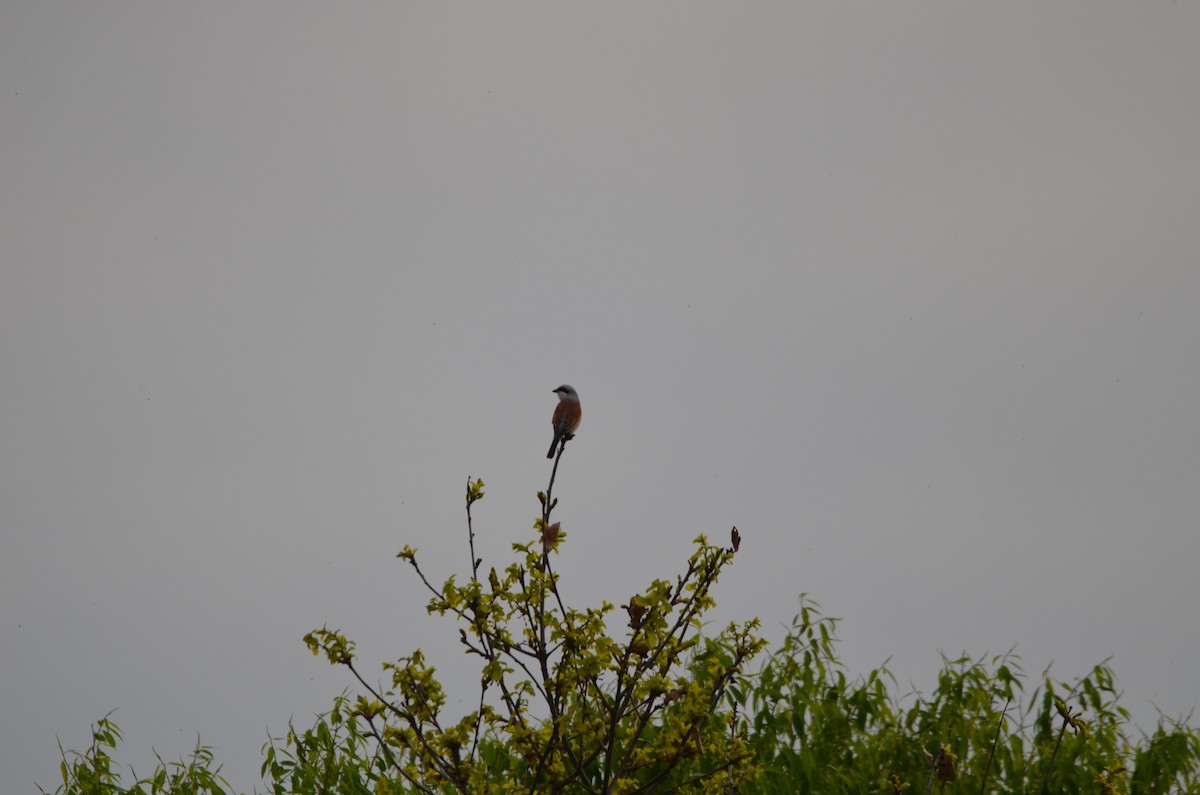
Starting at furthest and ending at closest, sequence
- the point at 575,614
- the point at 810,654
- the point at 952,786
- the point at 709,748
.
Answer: the point at 810,654 < the point at 952,786 < the point at 709,748 < the point at 575,614

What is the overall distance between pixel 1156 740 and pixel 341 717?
15.1 feet

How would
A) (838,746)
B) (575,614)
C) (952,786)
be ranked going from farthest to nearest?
1. (838,746)
2. (952,786)
3. (575,614)

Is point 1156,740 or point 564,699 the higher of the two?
point 1156,740

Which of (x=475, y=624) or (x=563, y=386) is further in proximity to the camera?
(x=563, y=386)

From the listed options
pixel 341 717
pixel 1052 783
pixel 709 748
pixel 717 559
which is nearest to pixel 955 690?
pixel 1052 783

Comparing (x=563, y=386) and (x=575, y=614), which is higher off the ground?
(x=563, y=386)

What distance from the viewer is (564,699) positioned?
4.05 metres

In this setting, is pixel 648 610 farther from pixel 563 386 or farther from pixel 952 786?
pixel 952 786

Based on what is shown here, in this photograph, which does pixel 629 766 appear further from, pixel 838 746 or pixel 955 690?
pixel 955 690

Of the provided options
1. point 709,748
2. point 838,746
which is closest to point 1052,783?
point 838,746

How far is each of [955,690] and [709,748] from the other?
2.87 meters

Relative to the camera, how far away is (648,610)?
3.97 meters

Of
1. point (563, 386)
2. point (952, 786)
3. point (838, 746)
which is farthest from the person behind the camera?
point (838, 746)

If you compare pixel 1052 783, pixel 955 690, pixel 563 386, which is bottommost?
pixel 1052 783
